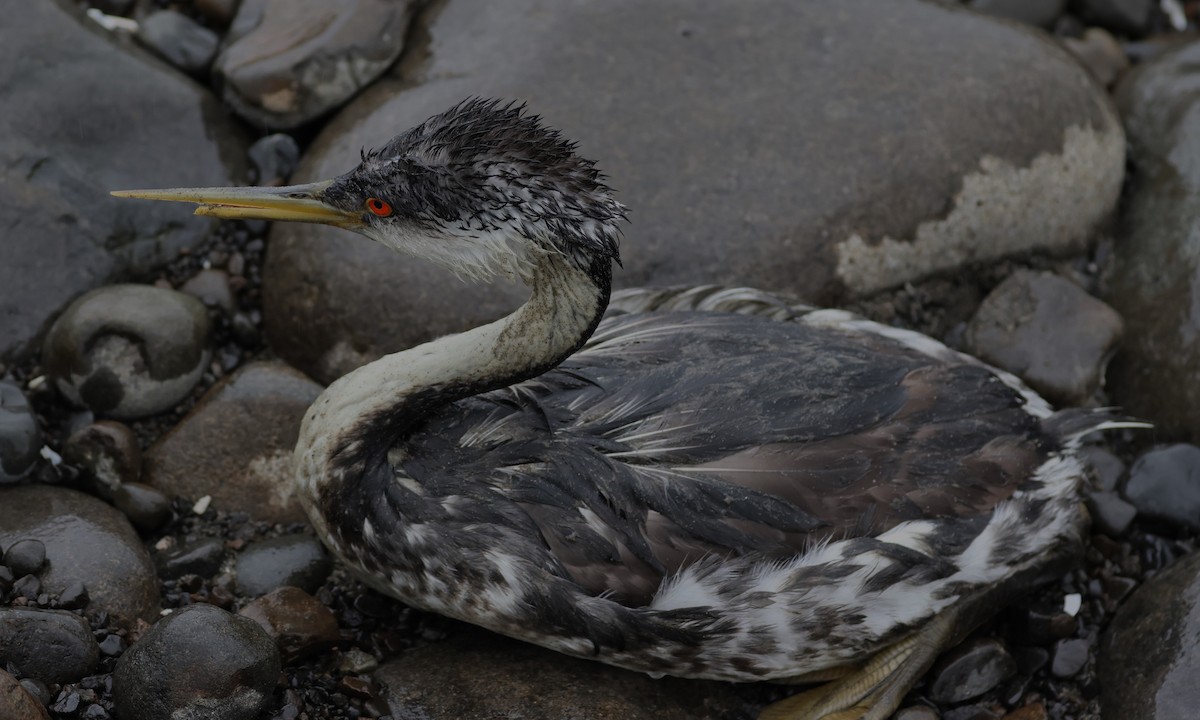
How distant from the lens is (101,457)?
197 inches

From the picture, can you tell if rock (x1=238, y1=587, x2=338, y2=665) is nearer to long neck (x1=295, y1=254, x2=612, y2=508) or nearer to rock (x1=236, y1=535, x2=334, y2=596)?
rock (x1=236, y1=535, x2=334, y2=596)

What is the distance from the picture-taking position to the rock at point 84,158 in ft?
18.0

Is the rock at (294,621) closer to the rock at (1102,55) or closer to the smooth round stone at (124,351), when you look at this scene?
A: the smooth round stone at (124,351)

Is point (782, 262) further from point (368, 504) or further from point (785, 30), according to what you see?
point (368, 504)

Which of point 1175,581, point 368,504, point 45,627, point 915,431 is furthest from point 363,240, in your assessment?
point 1175,581

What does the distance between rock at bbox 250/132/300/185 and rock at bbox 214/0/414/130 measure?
10cm

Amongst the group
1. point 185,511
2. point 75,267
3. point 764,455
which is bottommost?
point 185,511

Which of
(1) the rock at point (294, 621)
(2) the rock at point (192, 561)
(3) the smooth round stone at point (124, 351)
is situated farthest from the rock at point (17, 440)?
(1) the rock at point (294, 621)

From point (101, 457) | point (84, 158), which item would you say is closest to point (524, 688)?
point (101, 457)

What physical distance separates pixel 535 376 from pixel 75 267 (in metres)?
2.52

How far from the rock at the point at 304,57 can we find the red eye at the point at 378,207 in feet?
7.75

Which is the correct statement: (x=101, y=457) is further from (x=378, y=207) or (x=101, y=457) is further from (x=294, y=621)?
(x=378, y=207)

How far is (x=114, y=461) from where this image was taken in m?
5.02

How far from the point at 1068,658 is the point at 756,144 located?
265 centimetres
